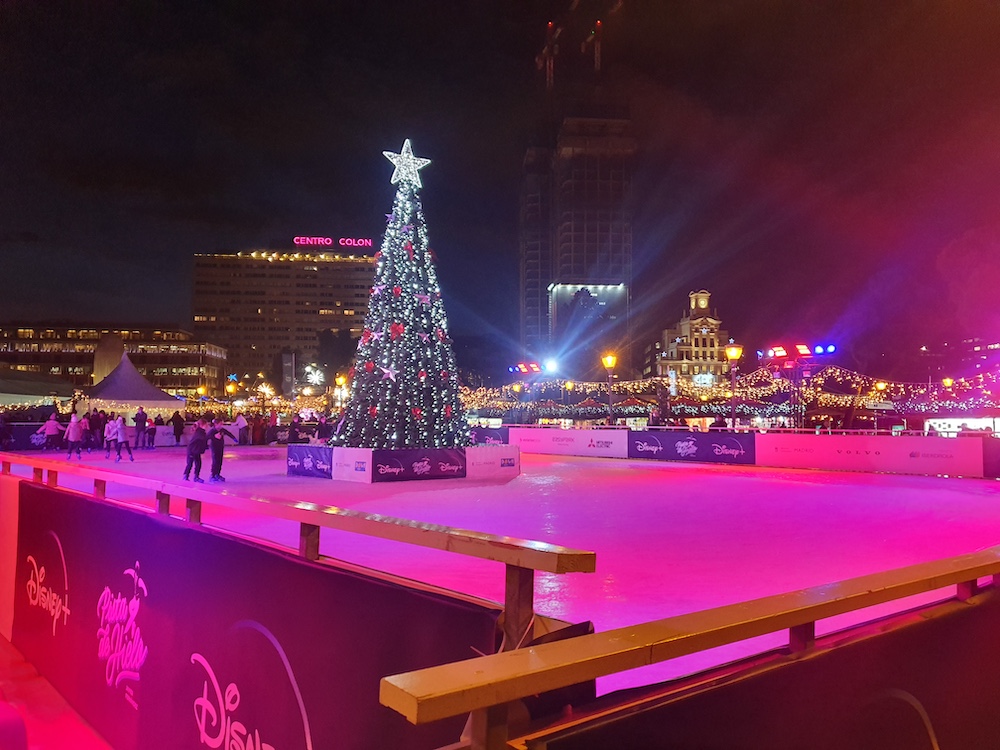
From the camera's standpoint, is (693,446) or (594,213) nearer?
(693,446)

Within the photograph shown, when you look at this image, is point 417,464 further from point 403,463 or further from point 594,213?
point 594,213

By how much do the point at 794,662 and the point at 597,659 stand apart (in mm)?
792

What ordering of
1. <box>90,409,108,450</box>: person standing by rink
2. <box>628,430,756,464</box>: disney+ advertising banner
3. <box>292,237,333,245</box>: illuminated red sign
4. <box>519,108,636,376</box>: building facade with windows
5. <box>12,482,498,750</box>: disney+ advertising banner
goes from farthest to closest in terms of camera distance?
1. <box>292,237,333,245</box>: illuminated red sign
2. <box>519,108,636,376</box>: building facade with windows
3. <box>90,409,108,450</box>: person standing by rink
4. <box>628,430,756,464</box>: disney+ advertising banner
5. <box>12,482,498,750</box>: disney+ advertising banner

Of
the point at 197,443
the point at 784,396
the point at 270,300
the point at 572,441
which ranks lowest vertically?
the point at 572,441

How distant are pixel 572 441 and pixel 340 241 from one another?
132917mm

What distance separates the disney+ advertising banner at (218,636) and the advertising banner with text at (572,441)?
20.9m

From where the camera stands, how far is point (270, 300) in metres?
143

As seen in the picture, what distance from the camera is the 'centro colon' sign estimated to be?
14938 cm

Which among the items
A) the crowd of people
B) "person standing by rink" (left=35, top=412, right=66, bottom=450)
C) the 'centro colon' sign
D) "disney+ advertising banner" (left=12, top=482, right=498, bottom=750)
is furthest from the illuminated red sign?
"disney+ advertising banner" (left=12, top=482, right=498, bottom=750)

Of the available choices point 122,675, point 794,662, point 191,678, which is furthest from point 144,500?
point 794,662

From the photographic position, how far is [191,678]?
9.99ft

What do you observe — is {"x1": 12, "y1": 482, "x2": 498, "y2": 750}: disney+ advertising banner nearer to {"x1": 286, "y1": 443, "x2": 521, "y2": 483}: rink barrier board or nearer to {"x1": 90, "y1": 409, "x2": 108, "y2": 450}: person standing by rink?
{"x1": 286, "y1": 443, "x2": 521, "y2": 483}: rink barrier board

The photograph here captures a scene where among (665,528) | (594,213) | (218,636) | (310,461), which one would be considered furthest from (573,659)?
(594,213)

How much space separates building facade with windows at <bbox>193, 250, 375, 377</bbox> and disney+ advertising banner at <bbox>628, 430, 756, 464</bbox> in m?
120
